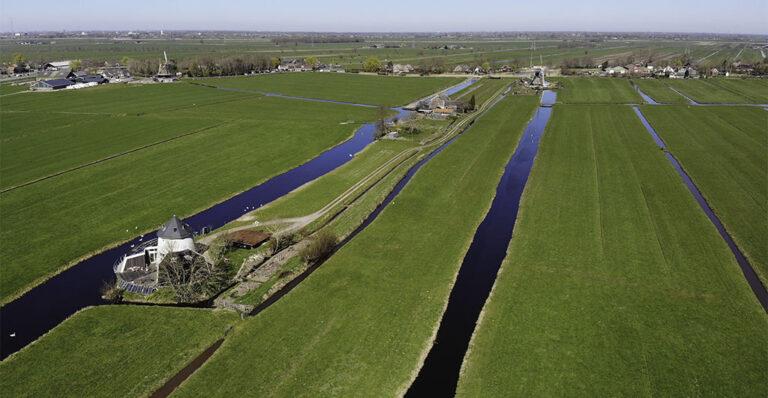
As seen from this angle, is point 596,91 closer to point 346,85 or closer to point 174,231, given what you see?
point 346,85

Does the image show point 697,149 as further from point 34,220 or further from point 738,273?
point 34,220

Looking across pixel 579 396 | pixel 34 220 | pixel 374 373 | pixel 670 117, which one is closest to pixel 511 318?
pixel 579 396

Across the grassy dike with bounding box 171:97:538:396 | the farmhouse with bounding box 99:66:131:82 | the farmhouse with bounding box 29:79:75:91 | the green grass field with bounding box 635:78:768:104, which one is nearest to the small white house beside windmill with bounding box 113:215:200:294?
the grassy dike with bounding box 171:97:538:396

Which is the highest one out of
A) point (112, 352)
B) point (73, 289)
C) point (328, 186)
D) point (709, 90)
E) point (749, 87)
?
point (749, 87)

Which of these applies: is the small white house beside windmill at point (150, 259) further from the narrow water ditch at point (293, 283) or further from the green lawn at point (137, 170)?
the narrow water ditch at point (293, 283)

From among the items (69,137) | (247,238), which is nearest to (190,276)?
(247,238)

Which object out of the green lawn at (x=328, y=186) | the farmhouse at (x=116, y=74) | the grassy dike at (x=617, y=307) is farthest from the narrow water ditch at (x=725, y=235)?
the farmhouse at (x=116, y=74)
